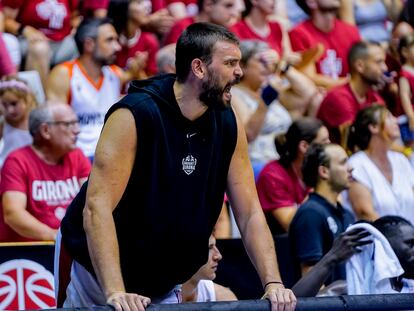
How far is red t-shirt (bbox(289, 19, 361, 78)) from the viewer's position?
402 inches

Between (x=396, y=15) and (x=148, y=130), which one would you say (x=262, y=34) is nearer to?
(x=396, y=15)

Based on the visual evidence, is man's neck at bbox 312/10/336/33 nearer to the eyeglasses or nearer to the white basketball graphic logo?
the eyeglasses

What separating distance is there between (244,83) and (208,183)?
4.49m

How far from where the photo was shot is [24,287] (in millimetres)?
6289

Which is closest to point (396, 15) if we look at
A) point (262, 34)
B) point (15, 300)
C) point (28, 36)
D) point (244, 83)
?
point (262, 34)

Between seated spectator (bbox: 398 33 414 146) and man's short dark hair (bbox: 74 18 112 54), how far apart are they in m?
2.72

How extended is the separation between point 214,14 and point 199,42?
5237mm

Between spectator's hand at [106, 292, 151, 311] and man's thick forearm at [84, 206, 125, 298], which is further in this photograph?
man's thick forearm at [84, 206, 125, 298]

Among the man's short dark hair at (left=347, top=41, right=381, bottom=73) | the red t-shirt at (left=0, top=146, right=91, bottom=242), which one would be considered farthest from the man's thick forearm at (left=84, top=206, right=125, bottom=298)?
the man's short dark hair at (left=347, top=41, right=381, bottom=73)

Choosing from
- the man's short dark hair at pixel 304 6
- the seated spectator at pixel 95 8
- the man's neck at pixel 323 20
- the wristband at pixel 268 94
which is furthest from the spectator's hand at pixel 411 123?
the seated spectator at pixel 95 8

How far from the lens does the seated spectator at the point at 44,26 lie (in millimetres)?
9141

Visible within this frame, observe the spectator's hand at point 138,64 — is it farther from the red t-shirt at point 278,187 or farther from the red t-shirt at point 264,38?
the red t-shirt at point 278,187

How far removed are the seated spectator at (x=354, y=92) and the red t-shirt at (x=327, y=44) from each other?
0.62 meters

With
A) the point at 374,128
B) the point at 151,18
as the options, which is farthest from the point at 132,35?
the point at 374,128
